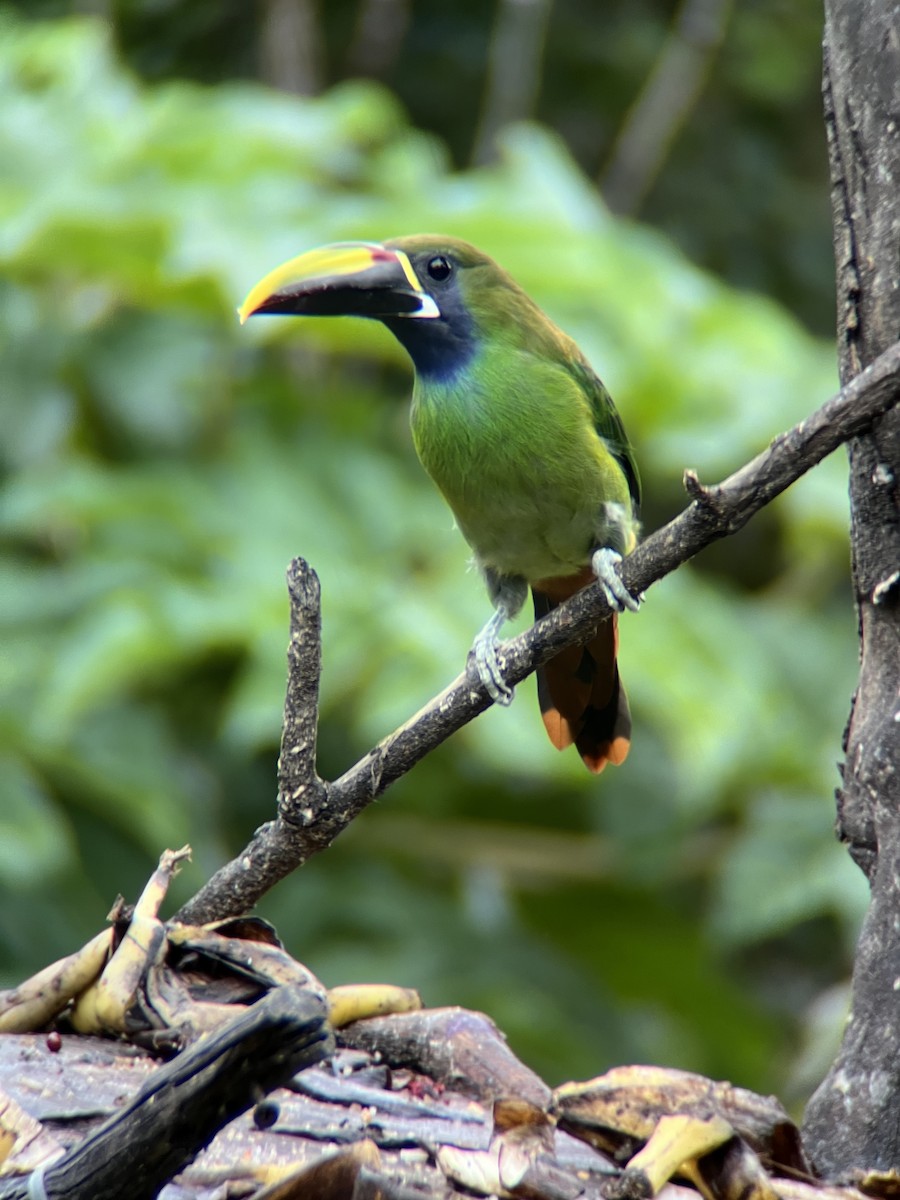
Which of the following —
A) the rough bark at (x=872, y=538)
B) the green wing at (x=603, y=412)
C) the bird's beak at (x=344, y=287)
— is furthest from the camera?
the green wing at (x=603, y=412)

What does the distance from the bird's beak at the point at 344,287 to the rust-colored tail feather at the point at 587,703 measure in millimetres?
704

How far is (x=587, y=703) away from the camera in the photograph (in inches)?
120

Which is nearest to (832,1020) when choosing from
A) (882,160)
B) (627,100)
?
(882,160)

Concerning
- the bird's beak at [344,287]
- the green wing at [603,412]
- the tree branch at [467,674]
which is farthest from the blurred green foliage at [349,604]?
the tree branch at [467,674]

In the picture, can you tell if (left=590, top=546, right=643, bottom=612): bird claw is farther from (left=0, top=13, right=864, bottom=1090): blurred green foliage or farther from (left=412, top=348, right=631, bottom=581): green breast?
(left=0, top=13, right=864, bottom=1090): blurred green foliage

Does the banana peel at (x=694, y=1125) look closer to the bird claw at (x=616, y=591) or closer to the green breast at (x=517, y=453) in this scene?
the bird claw at (x=616, y=591)

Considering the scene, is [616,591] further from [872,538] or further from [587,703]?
[587,703]

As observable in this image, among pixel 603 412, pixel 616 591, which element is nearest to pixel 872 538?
pixel 616 591

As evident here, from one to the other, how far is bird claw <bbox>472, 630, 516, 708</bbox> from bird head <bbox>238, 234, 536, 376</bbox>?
0.52 meters

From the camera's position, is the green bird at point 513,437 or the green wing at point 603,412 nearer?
the green bird at point 513,437

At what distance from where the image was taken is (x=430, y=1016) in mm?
2143

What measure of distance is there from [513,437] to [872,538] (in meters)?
0.97

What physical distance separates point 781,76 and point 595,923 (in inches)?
132

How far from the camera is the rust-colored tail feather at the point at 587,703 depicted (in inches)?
119
